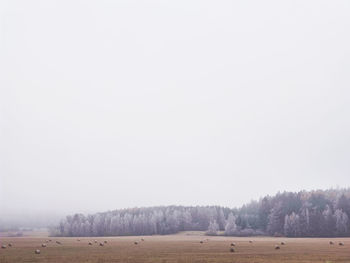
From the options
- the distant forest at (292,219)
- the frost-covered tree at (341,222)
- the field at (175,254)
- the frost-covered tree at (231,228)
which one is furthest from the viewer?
the frost-covered tree at (231,228)

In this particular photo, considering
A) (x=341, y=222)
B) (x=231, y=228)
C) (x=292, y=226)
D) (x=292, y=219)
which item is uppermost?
(x=292, y=219)

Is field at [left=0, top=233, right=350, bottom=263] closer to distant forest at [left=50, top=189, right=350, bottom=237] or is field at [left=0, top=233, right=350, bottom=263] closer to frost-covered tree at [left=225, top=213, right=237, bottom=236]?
distant forest at [left=50, top=189, right=350, bottom=237]

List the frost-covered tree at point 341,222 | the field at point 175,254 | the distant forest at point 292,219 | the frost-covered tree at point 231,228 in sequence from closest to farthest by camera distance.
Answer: the field at point 175,254
the frost-covered tree at point 341,222
the distant forest at point 292,219
the frost-covered tree at point 231,228

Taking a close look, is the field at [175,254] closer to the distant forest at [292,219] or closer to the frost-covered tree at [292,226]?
the frost-covered tree at [292,226]

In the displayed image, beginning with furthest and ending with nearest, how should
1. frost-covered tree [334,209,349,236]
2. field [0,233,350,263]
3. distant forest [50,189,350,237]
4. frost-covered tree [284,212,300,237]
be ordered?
distant forest [50,189,350,237] → frost-covered tree [284,212,300,237] → frost-covered tree [334,209,349,236] → field [0,233,350,263]

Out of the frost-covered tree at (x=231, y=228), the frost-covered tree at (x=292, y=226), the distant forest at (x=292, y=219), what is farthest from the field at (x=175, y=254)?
the frost-covered tree at (x=231, y=228)

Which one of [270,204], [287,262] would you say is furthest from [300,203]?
[287,262]

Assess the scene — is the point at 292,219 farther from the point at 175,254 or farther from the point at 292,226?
the point at 175,254

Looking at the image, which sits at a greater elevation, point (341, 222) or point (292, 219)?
point (292, 219)

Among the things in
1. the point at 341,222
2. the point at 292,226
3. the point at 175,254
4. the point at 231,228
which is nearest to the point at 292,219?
the point at 292,226

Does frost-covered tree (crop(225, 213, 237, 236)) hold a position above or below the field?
below

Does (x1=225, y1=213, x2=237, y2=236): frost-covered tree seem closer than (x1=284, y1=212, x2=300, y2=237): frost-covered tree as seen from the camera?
No

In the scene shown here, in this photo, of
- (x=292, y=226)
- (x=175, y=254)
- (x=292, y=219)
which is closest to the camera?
(x=175, y=254)

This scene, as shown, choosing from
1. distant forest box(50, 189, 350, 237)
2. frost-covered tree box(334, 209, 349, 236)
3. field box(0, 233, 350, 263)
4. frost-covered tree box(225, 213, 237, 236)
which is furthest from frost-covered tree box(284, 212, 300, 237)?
field box(0, 233, 350, 263)
